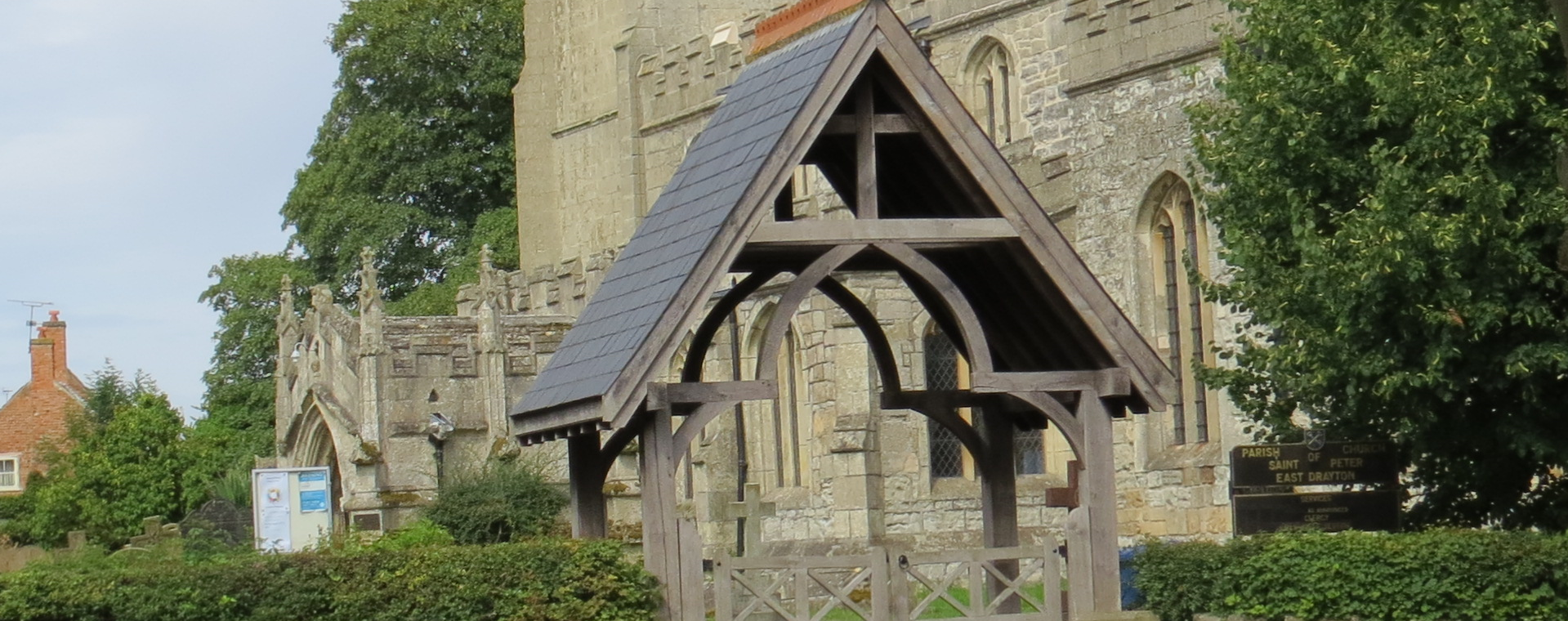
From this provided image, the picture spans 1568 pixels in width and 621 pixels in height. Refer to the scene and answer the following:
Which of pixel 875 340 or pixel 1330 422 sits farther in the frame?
pixel 1330 422

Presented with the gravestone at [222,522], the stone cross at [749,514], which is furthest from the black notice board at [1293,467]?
the gravestone at [222,522]

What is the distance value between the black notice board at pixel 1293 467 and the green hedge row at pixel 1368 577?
201 cm

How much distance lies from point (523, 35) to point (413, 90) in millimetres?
3030

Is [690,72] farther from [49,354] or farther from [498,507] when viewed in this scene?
[49,354]

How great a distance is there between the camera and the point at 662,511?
13523mm

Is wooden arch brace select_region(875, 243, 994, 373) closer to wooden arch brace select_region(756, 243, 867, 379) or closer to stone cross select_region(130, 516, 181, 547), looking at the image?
wooden arch brace select_region(756, 243, 867, 379)

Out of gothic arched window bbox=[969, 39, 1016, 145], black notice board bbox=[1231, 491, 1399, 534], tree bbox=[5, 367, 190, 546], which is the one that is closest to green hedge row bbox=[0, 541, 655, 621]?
black notice board bbox=[1231, 491, 1399, 534]

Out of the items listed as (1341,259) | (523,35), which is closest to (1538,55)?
(1341,259)

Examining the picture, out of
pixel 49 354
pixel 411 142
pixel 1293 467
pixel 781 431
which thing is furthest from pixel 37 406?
pixel 1293 467

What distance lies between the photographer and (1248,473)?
58.5 feet

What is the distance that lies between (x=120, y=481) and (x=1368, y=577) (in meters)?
31.6

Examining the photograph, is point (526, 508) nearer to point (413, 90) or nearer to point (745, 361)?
point (745, 361)

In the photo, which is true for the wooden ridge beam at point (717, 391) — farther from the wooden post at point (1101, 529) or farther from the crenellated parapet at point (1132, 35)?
the crenellated parapet at point (1132, 35)

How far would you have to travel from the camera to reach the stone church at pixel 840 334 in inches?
1109
